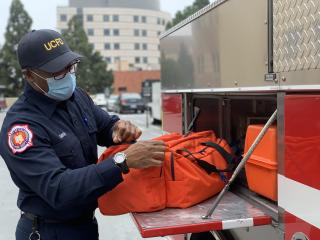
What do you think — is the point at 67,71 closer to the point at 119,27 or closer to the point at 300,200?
the point at 300,200

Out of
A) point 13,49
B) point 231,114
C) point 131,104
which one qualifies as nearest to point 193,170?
point 231,114

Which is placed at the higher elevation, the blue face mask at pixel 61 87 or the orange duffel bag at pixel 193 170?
the blue face mask at pixel 61 87

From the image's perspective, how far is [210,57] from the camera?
10.9 ft

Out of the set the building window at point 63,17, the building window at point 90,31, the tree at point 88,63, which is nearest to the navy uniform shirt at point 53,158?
the tree at point 88,63

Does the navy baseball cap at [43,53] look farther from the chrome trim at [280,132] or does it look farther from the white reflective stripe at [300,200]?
the white reflective stripe at [300,200]

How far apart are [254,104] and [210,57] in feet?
2.57

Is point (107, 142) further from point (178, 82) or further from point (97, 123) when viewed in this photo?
point (178, 82)

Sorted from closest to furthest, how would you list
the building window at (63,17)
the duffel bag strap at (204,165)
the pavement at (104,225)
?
the duffel bag strap at (204,165)
the pavement at (104,225)
the building window at (63,17)

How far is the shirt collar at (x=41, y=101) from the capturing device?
250 cm

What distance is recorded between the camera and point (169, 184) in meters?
2.69

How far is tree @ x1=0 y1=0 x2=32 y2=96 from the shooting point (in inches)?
1800

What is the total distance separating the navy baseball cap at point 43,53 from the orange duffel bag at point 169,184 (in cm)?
68

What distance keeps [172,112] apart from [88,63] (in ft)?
161

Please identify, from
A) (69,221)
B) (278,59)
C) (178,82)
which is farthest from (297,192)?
(178,82)
